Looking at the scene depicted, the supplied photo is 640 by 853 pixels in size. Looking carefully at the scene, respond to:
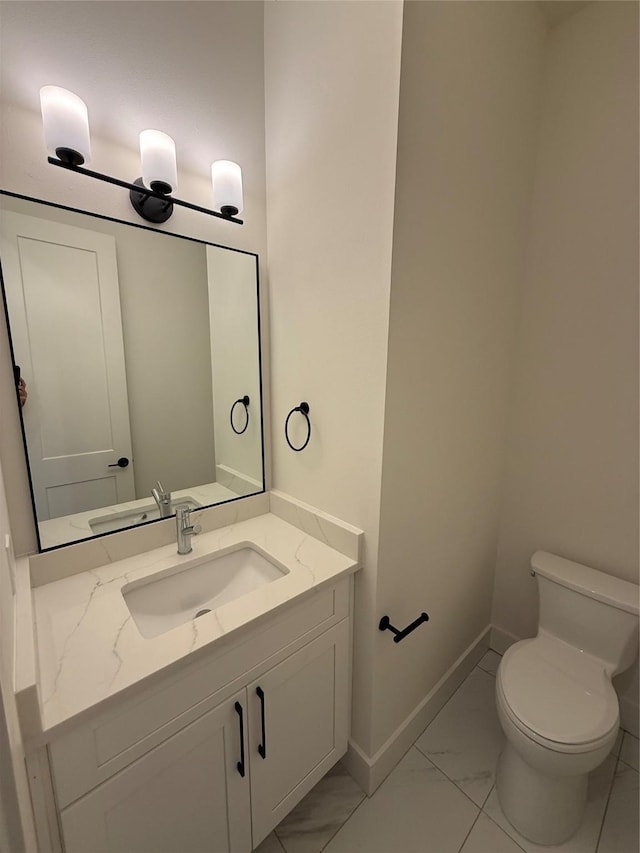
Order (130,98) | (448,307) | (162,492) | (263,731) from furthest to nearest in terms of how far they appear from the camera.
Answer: (162,492), (448,307), (130,98), (263,731)

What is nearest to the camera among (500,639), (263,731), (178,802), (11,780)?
(11,780)

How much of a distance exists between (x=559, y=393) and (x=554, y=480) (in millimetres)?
395

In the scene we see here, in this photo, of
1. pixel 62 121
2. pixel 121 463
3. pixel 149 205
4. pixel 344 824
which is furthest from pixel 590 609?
pixel 62 121

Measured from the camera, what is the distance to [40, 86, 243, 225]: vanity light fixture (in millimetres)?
896

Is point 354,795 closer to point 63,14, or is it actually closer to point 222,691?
point 222,691

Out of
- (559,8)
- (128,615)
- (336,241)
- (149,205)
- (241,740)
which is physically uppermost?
(559,8)

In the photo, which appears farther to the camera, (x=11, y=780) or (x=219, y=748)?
(x=219, y=748)

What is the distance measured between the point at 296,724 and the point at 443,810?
67 cm

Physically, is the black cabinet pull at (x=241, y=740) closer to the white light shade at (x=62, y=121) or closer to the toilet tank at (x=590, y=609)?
the toilet tank at (x=590, y=609)

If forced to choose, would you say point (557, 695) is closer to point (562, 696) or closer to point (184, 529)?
point (562, 696)

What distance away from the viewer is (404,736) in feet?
4.68

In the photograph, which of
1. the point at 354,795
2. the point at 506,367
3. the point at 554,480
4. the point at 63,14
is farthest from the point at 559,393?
the point at 63,14

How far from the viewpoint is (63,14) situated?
98 centimetres

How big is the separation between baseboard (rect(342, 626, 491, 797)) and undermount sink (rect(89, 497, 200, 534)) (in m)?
1.15
